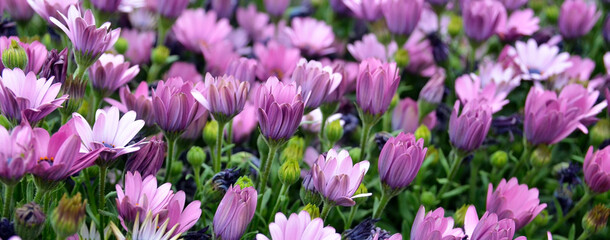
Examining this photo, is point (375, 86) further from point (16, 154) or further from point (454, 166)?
point (16, 154)

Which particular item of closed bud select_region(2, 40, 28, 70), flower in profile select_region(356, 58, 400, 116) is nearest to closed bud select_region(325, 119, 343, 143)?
flower in profile select_region(356, 58, 400, 116)

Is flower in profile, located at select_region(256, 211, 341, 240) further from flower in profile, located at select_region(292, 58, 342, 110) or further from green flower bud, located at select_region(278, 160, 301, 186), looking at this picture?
flower in profile, located at select_region(292, 58, 342, 110)

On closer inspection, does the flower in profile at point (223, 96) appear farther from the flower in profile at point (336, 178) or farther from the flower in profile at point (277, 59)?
the flower in profile at point (277, 59)

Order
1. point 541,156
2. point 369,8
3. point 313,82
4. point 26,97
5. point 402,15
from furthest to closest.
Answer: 1. point 369,8
2. point 402,15
3. point 541,156
4. point 313,82
5. point 26,97

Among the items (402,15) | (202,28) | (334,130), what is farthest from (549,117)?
(202,28)

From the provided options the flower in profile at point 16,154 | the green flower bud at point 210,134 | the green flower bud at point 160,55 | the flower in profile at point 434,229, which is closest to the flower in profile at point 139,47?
the green flower bud at point 160,55

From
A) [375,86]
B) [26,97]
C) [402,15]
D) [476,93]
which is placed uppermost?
[26,97]
